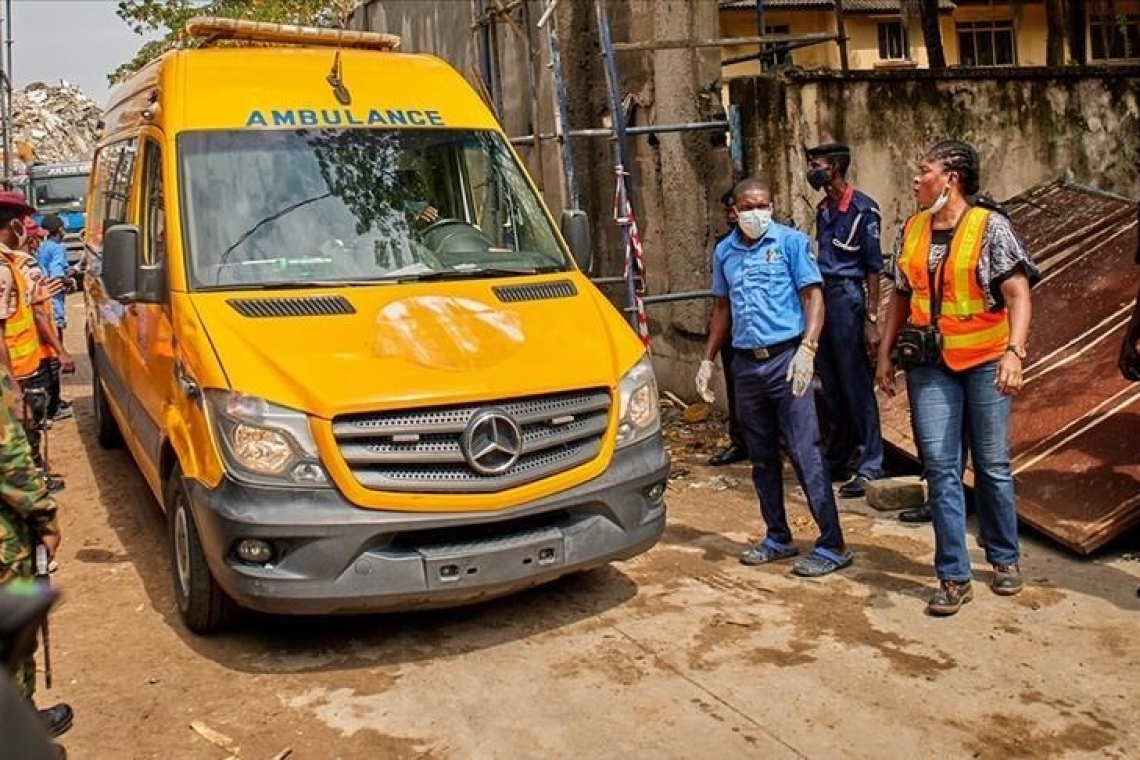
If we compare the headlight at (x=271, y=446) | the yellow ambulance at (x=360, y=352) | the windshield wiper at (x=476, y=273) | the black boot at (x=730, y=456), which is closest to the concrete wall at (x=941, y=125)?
the black boot at (x=730, y=456)

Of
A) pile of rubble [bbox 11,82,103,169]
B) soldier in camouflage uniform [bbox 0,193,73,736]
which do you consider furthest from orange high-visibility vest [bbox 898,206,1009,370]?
pile of rubble [bbox 11,82,103,169]

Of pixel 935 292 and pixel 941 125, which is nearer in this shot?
pixel 935 292

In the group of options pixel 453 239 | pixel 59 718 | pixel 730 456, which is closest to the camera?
pixel 59 718

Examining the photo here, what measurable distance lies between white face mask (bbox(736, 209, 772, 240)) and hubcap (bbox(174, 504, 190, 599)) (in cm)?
284

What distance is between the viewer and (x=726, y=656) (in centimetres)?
469

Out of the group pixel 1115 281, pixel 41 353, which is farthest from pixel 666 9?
pixel 41 353

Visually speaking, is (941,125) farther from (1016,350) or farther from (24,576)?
(24,576)

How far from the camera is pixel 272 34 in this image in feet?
24.0

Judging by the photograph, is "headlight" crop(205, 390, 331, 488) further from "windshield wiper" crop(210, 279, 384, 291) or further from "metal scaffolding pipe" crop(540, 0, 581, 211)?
"metal scaffolding pipe" crop(540, 0, 581, 211)

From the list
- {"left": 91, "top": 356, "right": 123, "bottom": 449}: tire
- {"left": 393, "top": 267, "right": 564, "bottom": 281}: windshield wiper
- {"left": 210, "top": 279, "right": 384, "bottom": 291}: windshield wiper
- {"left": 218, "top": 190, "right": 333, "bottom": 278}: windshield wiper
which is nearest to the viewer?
{"left": 210, "top": 279, "right": 384, "bottom": 291}: windshield wiper

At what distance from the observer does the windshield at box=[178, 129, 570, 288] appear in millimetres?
5285

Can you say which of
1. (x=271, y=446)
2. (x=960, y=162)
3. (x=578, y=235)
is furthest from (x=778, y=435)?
(x=271, y=446)

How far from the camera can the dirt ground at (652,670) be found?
4.04 meters

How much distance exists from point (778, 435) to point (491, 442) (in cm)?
174
